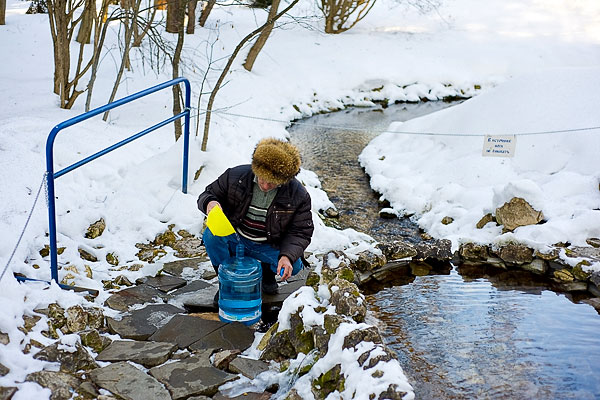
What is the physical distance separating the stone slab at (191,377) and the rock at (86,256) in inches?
68.7

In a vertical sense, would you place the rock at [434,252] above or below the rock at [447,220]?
above

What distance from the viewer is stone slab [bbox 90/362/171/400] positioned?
334 centimetres

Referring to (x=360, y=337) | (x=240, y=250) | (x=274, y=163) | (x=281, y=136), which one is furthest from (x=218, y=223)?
(x=281, y=136)

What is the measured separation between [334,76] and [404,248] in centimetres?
1290

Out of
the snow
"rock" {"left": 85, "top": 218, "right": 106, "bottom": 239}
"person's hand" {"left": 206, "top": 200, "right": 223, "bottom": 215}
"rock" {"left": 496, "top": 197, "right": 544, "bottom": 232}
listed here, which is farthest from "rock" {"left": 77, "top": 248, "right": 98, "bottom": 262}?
"rock" {"left": 496, "top": 197, "right": 544, "bottom": 232}

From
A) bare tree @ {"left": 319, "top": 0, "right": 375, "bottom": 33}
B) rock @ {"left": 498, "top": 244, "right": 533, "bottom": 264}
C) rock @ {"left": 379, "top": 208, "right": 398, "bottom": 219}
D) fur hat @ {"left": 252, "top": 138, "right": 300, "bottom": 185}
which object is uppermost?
bare tree @ {"left": 319, "top": 0, "right": 375, "bottom": 33}

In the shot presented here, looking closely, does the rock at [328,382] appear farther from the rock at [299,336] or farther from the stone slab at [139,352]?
the stone slab at [139,352]

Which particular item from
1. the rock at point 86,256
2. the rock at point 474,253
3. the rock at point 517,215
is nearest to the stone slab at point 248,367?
the rock at point 86,256

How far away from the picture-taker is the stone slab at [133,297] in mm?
4402

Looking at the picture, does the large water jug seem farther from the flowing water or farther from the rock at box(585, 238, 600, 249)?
the rock at box(585, 238, 600, 249)

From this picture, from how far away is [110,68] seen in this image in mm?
14141

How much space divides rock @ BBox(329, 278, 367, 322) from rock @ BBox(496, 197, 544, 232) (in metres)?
3.09

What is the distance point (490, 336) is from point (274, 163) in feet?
6.02

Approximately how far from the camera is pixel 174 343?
13.0ft
